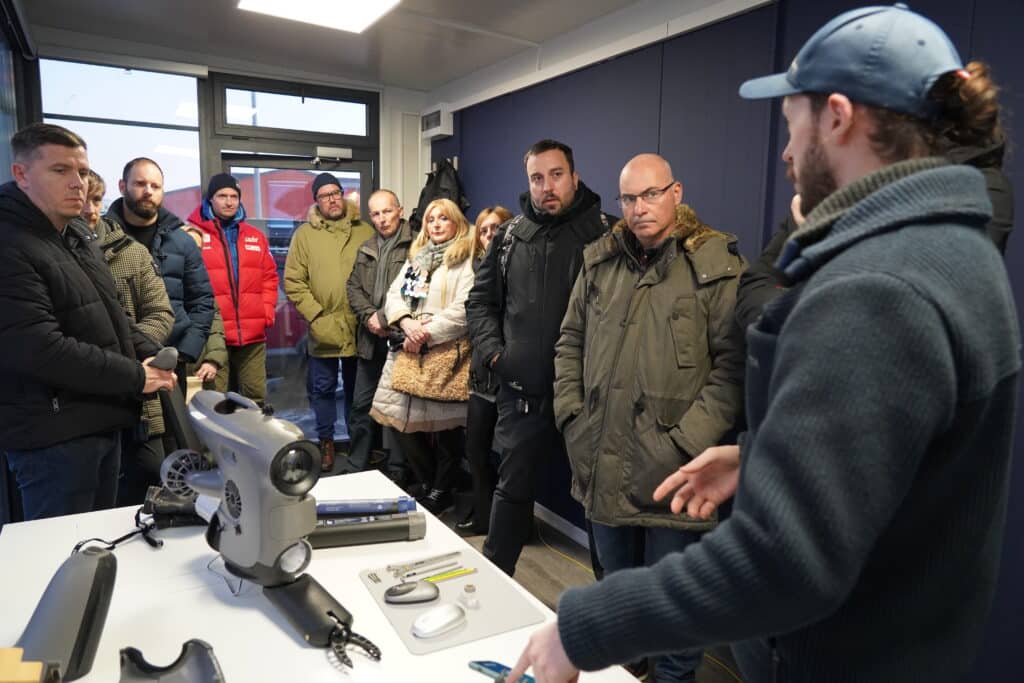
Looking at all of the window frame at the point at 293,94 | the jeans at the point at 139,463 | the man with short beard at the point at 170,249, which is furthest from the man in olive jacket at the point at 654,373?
the window frame at the point at 293,94

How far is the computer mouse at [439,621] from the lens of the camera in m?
1.05

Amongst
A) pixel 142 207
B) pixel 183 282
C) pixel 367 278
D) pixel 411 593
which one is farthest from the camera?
pixel 367 278

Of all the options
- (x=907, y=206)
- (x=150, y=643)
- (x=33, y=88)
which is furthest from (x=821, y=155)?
(x=33, y=88)

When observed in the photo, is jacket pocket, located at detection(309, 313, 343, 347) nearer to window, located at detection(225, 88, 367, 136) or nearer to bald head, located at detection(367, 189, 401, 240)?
bald head, located at detection(367, 189, 401, 240)

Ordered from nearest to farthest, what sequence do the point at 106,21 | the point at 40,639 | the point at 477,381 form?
the point at 40,639 < the point at 477,381 < the point at 106,21

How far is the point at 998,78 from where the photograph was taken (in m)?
1.83

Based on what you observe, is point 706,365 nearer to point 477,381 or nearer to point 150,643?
point 477,381

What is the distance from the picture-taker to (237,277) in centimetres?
372

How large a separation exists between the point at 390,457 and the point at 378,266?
1127 millimetres

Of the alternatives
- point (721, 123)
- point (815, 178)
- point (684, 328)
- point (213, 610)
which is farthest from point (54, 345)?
point (721, 123)

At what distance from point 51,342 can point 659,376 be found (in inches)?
66.7

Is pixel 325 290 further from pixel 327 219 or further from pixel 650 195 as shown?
pixel 650 195

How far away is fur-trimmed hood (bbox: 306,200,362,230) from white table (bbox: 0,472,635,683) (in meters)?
2.85

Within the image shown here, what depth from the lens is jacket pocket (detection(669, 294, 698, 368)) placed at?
6.18 feet
